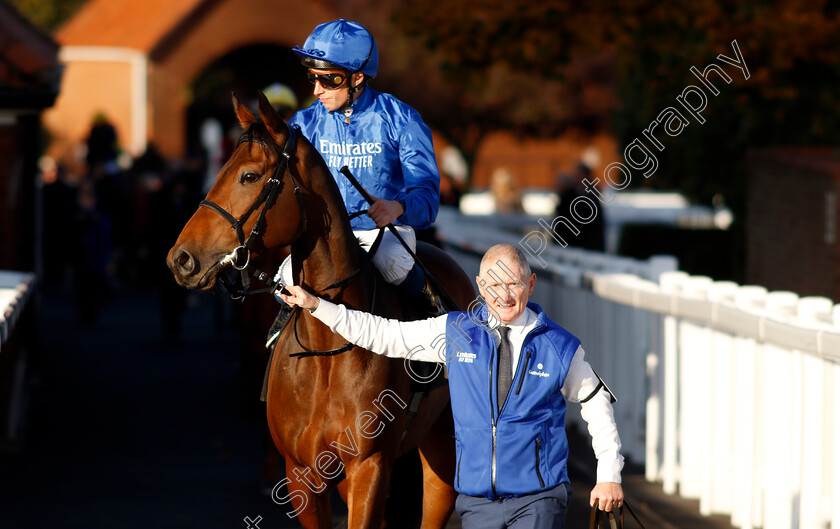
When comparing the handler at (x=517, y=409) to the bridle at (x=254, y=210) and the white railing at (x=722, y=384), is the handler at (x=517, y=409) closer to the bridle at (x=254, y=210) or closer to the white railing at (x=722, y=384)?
the bridle at (x=254, y=210)

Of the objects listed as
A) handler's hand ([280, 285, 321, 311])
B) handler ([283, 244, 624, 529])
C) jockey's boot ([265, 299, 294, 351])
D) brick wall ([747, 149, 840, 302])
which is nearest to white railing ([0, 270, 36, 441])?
jockey's boot ([265, 299, 294, 351])

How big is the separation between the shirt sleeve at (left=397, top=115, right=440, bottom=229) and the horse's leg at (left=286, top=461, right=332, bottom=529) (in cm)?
112

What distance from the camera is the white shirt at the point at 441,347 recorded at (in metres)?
4.20

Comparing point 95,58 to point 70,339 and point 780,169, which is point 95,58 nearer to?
point 70,339

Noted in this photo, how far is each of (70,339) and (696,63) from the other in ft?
25.6

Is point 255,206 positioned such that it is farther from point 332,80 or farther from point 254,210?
point 332,80

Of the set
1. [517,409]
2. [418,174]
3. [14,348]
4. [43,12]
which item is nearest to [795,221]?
[14,348]

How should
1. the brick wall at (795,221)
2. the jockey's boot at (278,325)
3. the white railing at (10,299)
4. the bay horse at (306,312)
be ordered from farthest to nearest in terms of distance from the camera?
the brick wall at (795,221)
the white railing at (10,299)
the jockey's boot at (278,325)
the bay horse at (306,312)

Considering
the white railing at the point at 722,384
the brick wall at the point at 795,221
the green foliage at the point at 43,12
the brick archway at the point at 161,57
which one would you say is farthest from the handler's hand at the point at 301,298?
the green foliage at the point at 43,12

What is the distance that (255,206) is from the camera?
15.0ft

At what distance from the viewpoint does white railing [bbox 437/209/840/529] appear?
5750 mm

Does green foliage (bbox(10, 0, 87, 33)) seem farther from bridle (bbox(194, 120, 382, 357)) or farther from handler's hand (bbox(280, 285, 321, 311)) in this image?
handler's hand (bbox(280, 285, 321, 311))

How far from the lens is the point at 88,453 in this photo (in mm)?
8875

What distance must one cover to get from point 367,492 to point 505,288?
1067 mm
